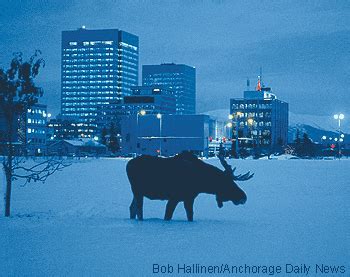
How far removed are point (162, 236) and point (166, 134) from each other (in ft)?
450

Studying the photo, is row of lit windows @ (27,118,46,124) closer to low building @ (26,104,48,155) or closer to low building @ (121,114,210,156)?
low building @ (26,104,48,155)

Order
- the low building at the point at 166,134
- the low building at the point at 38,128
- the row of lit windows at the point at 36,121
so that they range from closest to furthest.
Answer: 1. the low building at the point at 166,134
2. the low building at the point at 38,128
3. the row of lit windows at the point at 36,121

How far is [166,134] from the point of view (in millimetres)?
150750

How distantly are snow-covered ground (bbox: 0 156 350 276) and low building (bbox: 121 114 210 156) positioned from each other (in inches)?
4946

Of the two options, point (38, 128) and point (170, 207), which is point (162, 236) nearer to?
point (170, 207)

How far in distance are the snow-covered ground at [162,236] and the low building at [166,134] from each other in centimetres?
12562

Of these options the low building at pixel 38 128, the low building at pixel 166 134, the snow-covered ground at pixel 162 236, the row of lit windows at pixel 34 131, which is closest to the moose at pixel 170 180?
the snow-covered ground at pixel 162 236

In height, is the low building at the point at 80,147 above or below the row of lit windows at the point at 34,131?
below

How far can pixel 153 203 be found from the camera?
71.7ft

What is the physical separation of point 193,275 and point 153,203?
12033 mm

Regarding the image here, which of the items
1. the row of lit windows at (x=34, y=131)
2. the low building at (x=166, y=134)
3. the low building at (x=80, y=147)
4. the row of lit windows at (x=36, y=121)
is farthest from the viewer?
the row of lit windows at (x=36, y=121)

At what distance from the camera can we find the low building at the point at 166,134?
148125mm

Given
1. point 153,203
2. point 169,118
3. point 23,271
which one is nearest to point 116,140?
point 169,118

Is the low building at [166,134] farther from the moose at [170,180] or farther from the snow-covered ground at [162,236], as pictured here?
the moose at [170,180]
